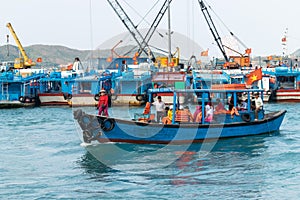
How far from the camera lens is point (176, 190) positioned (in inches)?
689

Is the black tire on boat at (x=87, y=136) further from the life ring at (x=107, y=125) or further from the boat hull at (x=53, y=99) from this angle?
the boat hull at (x=53, y=99)

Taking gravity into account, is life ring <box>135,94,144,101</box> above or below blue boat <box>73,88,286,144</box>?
above

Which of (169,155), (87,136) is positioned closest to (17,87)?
(87,136)

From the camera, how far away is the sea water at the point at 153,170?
684 inches

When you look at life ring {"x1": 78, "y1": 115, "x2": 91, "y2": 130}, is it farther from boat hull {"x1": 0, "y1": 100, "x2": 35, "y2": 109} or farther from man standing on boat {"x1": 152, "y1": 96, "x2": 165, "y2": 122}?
boat hull {"x1": 0, "y1": 100, "x2": 35, "y2": 109}

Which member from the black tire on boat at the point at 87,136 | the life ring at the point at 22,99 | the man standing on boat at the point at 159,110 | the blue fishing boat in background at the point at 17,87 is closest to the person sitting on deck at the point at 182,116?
the man standing on boat at the point at 159,110

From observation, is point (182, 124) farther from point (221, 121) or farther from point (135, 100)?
point (135, 100)

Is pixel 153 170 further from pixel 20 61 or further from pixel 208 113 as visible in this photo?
pixel 20 61

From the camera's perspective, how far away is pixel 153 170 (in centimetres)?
2020

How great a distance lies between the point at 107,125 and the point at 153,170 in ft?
14.9

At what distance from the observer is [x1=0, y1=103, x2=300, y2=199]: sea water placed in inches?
684

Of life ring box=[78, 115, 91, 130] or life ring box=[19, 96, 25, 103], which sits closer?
life ring box=[78, 115, 91, 130]

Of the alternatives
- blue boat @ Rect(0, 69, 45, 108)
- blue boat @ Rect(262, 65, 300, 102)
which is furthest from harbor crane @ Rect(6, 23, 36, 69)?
blue boat @ Rect(262, 65, 300, 102)

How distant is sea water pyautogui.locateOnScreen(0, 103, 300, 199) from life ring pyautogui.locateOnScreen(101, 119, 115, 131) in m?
0.93
